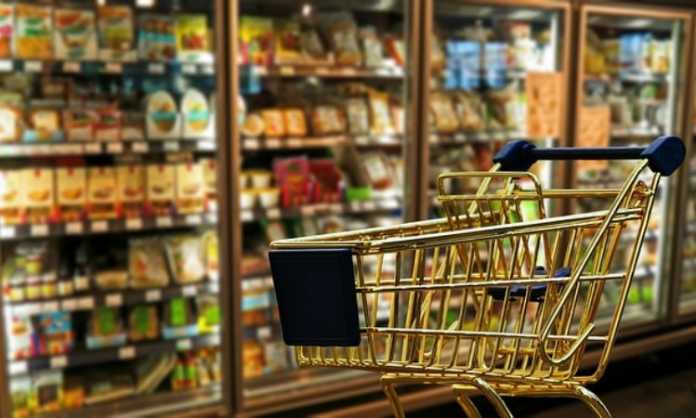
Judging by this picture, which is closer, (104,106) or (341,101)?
(104,106)

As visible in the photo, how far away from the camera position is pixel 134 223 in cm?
273

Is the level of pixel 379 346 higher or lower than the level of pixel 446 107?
lower

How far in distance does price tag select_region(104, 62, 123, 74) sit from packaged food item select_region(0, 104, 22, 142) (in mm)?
393

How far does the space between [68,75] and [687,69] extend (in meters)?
3.29

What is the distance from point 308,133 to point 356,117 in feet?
0.85

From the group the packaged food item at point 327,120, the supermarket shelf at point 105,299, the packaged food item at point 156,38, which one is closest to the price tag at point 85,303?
the supermarket shelf at point 105,299

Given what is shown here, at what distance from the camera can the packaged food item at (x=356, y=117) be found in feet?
10.8

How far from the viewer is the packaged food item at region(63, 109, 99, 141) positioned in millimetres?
2660

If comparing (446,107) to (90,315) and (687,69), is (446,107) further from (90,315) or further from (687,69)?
(90,315)

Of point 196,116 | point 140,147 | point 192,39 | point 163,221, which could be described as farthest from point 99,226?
point 192,39

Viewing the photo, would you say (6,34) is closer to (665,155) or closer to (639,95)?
(665,155)

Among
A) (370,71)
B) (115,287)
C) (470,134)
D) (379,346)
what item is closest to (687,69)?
(470,134)

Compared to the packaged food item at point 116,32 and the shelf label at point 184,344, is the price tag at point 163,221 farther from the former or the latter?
the packaged food item at point 116,32

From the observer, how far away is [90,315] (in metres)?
2.81
